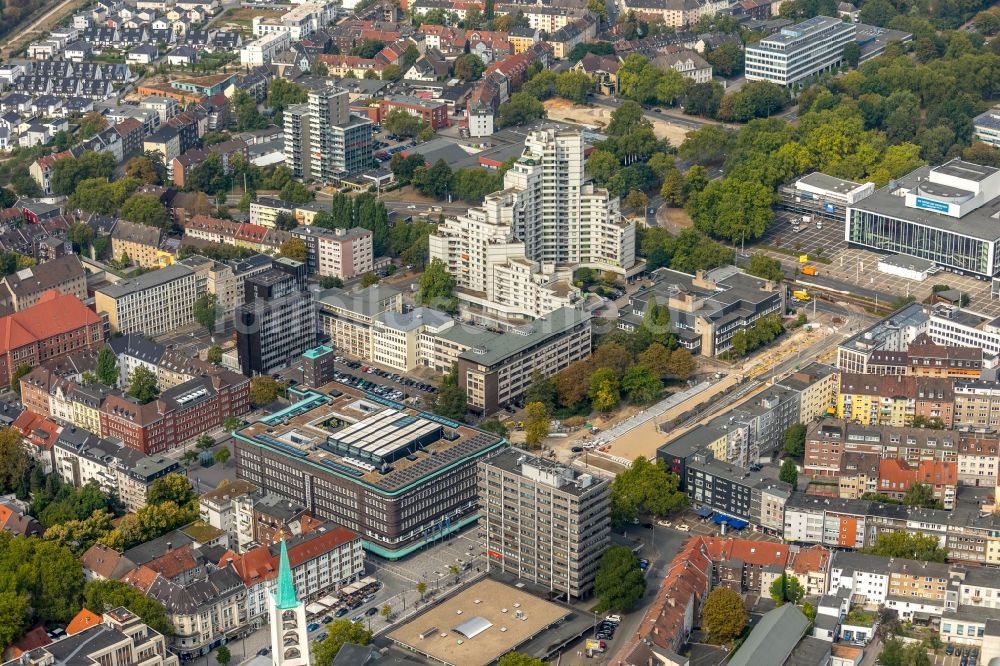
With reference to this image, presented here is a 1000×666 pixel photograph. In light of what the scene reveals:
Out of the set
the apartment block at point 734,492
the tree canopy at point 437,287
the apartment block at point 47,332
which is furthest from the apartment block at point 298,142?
the apartment block at point 734,492

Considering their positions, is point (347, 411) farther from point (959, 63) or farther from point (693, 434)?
point (959, 63)

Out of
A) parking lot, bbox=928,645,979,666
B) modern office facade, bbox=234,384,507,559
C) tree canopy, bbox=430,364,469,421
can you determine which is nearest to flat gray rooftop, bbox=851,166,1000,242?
tree canopy, bbox=430,364,469,421

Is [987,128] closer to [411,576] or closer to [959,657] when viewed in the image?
[959,657]

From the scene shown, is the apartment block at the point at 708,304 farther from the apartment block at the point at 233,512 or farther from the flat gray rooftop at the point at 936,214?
the apartment block at the point at 233,512

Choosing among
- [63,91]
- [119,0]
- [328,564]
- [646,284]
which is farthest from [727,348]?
[119,0]

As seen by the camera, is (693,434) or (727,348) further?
(727,348)

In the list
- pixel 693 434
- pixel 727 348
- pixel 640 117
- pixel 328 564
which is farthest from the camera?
pixel 640 117
